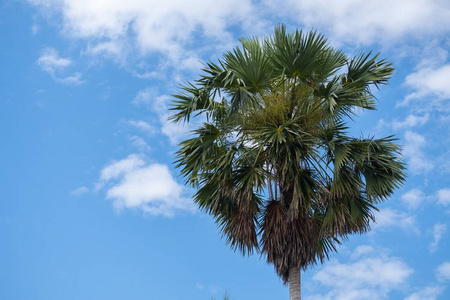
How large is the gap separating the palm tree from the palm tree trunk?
0.7 inches

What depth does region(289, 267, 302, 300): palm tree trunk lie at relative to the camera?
1280 cm

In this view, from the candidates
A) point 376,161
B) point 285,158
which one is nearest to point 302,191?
point 285,158

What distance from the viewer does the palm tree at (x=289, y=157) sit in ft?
Result: 41.9

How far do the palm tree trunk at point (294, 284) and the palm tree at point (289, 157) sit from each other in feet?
0.06

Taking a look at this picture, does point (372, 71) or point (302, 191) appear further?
point (372, 71)

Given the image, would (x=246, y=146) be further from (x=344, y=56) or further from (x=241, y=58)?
(x=344, y=56)

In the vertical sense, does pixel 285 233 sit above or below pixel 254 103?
below

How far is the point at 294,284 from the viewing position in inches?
504

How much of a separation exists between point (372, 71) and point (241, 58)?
2685mm

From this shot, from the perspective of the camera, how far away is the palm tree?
41.9 ft

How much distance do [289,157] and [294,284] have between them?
237 cm

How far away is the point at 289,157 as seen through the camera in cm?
1267

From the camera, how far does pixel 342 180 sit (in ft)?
42.4

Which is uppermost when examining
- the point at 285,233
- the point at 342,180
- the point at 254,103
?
the point at 254,103
